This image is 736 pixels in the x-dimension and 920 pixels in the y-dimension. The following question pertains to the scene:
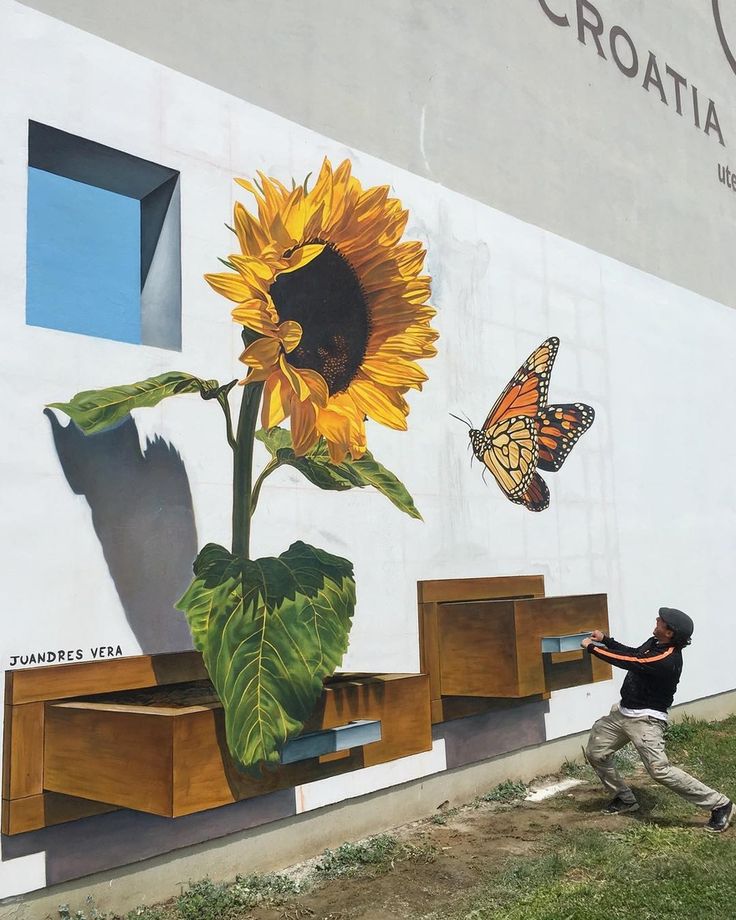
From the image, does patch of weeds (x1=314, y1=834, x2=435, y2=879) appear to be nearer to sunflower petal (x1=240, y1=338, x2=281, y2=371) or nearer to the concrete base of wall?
the concrete base of wall

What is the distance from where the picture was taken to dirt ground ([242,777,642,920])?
4.62 m

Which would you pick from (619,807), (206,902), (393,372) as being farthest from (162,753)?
(619,807)

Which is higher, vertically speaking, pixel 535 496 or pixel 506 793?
pixel 535 496

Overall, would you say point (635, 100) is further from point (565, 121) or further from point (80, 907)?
point (80, 907)

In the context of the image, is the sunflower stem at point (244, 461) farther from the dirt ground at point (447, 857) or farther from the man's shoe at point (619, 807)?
the man's shoe at point (619, 807)

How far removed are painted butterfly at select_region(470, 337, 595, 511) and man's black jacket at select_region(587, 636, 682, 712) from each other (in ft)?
4.48

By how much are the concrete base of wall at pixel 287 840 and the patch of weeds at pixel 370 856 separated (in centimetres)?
11

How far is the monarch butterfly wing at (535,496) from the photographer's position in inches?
275

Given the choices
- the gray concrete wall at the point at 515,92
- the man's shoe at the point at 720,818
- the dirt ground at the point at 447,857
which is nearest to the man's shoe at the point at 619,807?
A: the dirt ground at the point at 447,857

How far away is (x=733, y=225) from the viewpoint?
10898mm

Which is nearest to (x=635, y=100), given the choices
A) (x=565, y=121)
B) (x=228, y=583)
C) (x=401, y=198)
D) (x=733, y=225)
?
(x=565, y=121)

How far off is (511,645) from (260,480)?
5.73 ft

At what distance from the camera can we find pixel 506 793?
21.4ft
